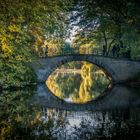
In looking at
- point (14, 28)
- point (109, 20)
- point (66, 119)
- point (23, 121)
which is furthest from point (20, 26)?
point (109, 20)

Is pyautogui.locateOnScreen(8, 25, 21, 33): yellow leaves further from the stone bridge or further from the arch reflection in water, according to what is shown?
the stone bridge

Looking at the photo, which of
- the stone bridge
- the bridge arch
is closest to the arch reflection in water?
the bridge arch

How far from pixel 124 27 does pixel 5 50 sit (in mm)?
17199

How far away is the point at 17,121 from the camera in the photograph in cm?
1731

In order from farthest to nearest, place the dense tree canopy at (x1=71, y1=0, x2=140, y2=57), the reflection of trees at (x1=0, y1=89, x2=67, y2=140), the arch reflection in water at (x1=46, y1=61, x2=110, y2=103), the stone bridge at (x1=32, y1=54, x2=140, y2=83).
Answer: the arch reflection in water at (x1=46, y1=61, x2=110, y2=103), the stone bridge at (x1=32, y1=54, x2=140, y2=83), the dense tree canopy at (x1=71, y1=0, x2=140, y2=57), the reflection of trees at (x1=0, y1=89, x2=67, y2=140)

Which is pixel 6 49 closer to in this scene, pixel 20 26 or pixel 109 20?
pixel 20 26

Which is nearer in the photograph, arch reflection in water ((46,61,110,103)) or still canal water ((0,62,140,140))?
still canal water ((0,62,140,140))

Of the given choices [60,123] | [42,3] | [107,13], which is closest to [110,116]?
[60,123]

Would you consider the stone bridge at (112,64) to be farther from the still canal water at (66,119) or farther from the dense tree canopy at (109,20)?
the still canal water at (66,119)

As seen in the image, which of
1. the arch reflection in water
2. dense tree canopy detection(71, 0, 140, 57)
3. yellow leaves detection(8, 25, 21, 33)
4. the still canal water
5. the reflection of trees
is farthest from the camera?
the arch reflection in water

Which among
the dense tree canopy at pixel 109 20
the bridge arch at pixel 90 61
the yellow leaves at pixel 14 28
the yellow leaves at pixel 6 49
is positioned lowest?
the yellow leaves at pixel 6 49

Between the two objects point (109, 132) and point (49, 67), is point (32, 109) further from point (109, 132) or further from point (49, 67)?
point (49, 67)

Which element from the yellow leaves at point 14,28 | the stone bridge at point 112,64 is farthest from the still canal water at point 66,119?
the stone bridge at point 112,64

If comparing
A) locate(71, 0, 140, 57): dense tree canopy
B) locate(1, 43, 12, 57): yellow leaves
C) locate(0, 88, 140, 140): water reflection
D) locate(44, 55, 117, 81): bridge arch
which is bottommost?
locate(0, 88, 140, 140): water reflection
